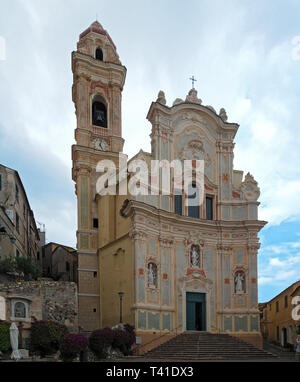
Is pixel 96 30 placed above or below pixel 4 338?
above

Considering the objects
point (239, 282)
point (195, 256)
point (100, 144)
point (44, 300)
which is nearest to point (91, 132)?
point (100, 144)

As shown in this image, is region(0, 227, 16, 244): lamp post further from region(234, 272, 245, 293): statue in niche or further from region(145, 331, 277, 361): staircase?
region(234, 272, 245, 293): statue in niche

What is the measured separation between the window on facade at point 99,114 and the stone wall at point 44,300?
17374 mm

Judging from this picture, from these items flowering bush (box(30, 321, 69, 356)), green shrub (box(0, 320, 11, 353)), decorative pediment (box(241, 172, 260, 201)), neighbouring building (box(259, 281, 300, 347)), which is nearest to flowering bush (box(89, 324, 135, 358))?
flowering bush (box(30, 321, 69, 356))

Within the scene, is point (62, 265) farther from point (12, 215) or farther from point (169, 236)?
point (169, 236)

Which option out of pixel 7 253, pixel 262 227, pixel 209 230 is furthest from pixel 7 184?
pixel 262 227

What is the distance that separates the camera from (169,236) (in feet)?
107

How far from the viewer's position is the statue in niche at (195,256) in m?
33.7

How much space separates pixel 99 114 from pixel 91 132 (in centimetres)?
240

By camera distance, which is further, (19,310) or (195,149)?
(195,149)

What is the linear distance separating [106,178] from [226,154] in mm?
10160

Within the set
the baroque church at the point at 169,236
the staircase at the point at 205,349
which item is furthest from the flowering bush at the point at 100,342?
the baroque church at the point at 169,236

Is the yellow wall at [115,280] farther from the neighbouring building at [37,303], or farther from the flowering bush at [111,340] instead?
the neighbouring building at [37,303]

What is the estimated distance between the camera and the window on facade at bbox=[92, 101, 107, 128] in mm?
39750
